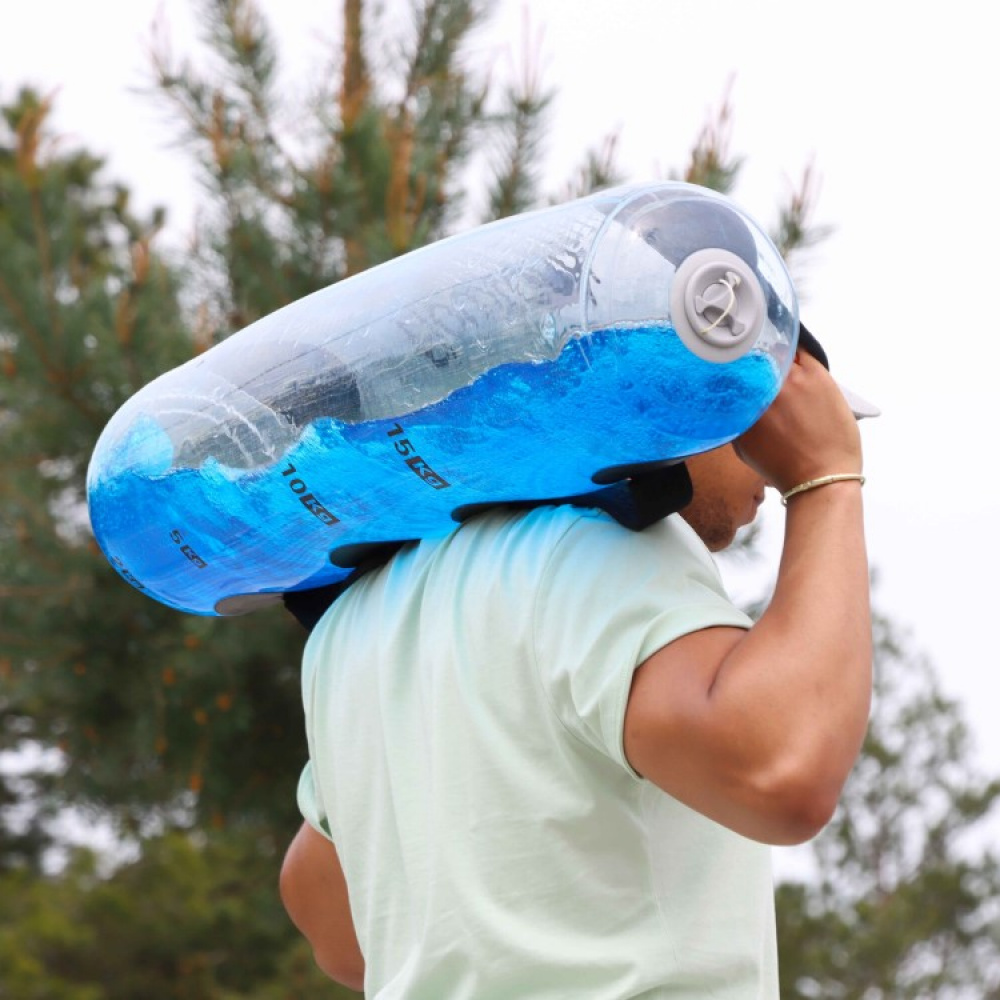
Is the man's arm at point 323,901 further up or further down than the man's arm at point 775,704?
further down

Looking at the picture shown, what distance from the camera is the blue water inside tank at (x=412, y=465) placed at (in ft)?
4.21

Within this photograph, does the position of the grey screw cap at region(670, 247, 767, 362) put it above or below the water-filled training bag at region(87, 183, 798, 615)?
above

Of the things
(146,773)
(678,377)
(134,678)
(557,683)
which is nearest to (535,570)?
(557,683)

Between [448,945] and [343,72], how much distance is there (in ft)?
16.4

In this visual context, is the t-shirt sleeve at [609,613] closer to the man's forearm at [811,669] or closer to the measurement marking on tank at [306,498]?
the man's forearm at [811,669]

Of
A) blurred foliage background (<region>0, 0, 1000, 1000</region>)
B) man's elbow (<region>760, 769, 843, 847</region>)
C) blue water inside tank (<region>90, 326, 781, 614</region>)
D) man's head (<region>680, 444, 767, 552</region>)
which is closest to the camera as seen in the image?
man's elbow (<region>760, 769, 843, 847</region>)

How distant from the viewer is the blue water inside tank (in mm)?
1283

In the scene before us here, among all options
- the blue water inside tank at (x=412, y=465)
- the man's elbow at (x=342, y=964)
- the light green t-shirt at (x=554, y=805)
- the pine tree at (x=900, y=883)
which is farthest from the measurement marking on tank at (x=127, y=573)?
the pine tree at (x=900, y=883)

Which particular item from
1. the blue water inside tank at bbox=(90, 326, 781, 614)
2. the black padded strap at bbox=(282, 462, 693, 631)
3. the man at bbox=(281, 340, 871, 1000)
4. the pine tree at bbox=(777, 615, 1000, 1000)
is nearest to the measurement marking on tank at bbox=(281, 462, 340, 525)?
the blue water inside tank at bbox=(90, 326, 781, 614)

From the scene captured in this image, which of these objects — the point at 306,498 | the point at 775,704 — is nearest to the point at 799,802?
the point at 775,704

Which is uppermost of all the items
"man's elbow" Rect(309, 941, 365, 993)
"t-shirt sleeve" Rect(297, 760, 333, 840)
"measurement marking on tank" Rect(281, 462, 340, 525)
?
"measurement marking on tank" Rect(281, 462, 340, 525)

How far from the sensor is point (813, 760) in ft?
3.88

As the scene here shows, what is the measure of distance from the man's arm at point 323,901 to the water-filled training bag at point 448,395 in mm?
316

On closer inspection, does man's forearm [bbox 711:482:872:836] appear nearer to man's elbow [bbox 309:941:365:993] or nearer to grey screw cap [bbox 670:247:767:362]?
grey screw cap [bbox 670:247:767:362]
